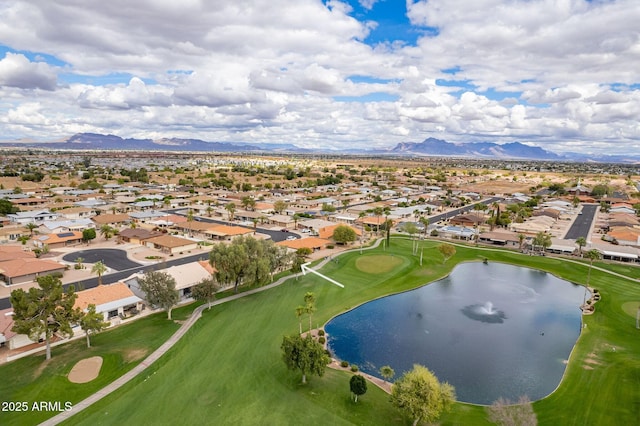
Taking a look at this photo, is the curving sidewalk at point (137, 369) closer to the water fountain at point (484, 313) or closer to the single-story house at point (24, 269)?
the single-story house at point (24, 269)

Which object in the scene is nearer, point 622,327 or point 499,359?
point 499,359

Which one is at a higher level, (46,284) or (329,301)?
(46,284)

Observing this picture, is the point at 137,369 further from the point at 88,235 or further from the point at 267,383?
the point at 88,235

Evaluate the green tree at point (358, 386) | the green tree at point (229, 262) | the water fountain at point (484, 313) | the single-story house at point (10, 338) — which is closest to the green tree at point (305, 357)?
the green tree at point (358, 386)

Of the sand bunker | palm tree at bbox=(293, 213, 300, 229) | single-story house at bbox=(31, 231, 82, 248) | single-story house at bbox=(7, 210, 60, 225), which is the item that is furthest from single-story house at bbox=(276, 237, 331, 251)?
single-story house at bbox=(7, 210, 60, 225)

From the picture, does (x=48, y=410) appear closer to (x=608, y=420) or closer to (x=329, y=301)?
(x=329, y=301)

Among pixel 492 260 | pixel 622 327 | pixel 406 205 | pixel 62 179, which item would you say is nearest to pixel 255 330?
pixel 622 327
